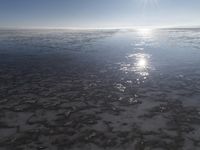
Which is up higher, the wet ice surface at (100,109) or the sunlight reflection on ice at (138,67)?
the sunlight reflection on ice at (138,67)

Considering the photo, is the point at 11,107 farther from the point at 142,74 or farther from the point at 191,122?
the point at 142,74

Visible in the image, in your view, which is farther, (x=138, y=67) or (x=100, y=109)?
(x=138, y=67)

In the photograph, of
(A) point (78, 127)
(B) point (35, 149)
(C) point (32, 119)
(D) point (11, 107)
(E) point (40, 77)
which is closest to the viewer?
(B) point (35, 149)

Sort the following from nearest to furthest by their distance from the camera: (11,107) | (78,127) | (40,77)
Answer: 1. (78,127)
2. (11,107)
3. (40,77)

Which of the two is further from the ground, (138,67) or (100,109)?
(138,67)

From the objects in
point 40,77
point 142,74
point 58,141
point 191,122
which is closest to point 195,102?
point 191,122

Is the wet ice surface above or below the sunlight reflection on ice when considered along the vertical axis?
below

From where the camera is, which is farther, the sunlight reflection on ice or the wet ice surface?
the sunlight reflection on ice

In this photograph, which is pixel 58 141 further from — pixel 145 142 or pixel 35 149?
pixel 145 142

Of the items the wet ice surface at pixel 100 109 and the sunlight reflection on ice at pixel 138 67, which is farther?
the sunlight reflection on ice at pixel 138 67

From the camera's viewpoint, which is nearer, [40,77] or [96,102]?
[96,102]
